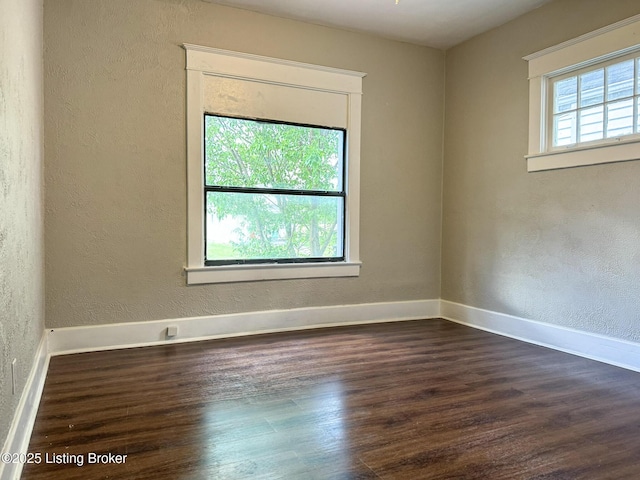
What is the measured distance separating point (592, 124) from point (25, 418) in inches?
157

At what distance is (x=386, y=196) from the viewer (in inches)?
176

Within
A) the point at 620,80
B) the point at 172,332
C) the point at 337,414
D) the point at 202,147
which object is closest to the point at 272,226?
the point at 202,147

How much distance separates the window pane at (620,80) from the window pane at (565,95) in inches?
10.2

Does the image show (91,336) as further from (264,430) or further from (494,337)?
(494,337)

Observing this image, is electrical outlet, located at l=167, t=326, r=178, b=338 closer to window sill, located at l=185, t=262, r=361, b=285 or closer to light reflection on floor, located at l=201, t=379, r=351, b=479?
window sill, located at l=185, t=262, r=361, b=285

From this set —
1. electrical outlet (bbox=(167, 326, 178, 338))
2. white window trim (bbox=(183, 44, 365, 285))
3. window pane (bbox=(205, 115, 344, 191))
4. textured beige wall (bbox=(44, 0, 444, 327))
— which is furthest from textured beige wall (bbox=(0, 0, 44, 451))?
window pane (bbox=(205, 115, 344, 191))

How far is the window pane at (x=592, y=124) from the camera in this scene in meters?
3.26

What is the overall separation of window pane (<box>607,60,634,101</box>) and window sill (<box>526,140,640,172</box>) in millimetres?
371

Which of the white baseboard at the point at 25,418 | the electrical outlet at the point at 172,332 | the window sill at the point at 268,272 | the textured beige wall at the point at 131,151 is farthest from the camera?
the window sill at the point at 268,272

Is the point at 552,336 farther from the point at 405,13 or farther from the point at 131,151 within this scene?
the point at 131,151

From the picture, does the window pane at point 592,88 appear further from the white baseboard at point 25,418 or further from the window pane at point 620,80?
the white baseboard at point 25,418

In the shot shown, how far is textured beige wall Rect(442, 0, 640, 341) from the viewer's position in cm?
313

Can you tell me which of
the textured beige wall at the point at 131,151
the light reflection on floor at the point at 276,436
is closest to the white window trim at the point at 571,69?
the textured beige wall at the point at 131,151

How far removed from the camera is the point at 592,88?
10.9 ft
